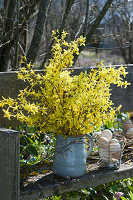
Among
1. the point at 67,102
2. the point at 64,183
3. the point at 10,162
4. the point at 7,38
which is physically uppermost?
the point at 7,38

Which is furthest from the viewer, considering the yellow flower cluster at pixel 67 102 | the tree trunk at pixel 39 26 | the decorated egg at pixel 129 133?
the tree trunk at pixel 39 26

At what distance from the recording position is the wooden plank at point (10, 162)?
1159mm

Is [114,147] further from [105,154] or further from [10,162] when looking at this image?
[10,162]

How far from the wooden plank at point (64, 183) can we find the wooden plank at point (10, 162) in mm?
65

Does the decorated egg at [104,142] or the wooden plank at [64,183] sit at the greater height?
the decorated egg at [104,142]

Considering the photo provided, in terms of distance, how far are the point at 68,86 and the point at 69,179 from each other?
1.41 feet

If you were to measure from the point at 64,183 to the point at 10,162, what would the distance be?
29cm

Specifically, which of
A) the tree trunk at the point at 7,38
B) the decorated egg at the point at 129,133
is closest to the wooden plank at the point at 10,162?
the decorated egg at the point at 129,133

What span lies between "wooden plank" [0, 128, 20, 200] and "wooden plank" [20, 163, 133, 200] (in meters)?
0.06

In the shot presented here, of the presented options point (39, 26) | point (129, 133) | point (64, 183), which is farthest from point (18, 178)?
point (39, 26)

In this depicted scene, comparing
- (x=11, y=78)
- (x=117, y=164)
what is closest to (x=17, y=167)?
(x=117, y=164)

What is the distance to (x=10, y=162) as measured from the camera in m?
1.17

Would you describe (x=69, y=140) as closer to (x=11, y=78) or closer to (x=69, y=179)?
(x=69, y=179)

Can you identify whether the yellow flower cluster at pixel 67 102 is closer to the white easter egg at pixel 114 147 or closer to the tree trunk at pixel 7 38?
the white easter egg at pixel 114 147
